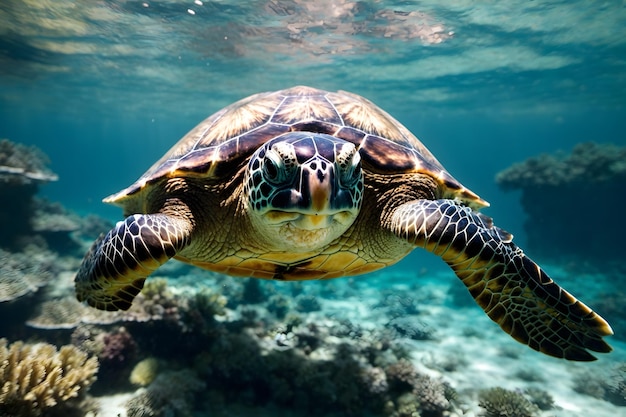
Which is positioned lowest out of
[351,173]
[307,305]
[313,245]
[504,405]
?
[307,305]

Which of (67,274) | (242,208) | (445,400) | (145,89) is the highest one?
(145,89)

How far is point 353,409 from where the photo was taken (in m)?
4.98

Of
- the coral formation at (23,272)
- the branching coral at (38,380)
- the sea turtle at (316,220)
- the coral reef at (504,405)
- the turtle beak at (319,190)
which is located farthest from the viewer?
the coral formation at (23,272)

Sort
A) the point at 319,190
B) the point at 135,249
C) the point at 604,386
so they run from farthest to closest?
the point at 604,386 < the point at 135,249 < the point at 319,190

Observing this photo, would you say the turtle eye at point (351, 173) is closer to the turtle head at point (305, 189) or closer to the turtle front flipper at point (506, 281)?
the turtle head at point (305, 189)

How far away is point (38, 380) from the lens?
399 cm

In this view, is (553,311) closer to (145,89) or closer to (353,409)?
(353,409)

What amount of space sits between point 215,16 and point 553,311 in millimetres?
16438

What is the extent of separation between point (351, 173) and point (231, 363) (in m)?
4.09

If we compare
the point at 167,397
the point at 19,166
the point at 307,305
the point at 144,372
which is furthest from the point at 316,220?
the point at 19,166

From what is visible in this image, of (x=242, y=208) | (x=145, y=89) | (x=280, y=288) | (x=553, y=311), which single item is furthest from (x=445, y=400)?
(x=145, y=89)

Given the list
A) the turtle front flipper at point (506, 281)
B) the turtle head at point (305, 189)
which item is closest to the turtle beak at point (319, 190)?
the turtle head at point (305, 189)

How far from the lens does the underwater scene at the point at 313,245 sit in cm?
287

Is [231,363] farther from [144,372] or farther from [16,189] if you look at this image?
[16,189]
